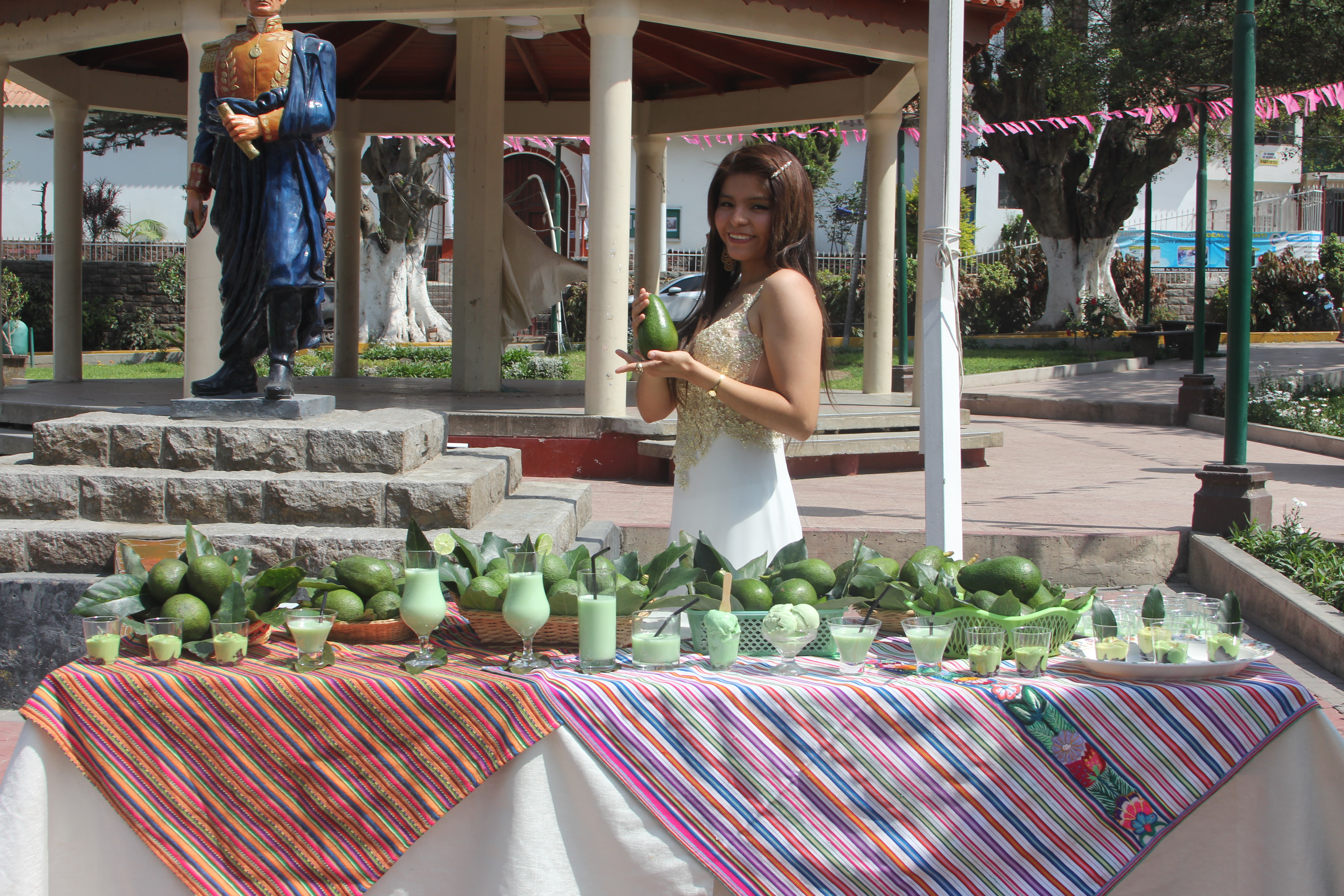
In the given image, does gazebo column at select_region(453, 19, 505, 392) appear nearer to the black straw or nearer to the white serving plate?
the black straw

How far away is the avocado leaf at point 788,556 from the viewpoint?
3064mm

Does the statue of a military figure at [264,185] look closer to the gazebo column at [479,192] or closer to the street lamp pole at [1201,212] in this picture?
the gazebo column at [479,192]

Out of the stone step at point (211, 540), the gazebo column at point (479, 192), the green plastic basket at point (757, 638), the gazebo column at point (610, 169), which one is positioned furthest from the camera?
the gazebo column at point (479, 192)

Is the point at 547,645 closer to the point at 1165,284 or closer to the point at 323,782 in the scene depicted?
the point at 323,782

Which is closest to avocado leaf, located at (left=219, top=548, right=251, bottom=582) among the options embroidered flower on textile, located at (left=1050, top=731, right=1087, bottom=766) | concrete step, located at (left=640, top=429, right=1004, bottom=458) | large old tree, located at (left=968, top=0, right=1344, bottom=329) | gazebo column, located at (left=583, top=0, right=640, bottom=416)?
embroidered flower on textile, located at (left=1050, top=731, right=1087, bottom=766)

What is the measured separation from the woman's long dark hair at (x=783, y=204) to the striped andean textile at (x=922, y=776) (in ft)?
4.45

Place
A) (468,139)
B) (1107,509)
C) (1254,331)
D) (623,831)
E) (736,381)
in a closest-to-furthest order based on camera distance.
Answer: (623,831) → (736,381) → (1107,509) → (468,139) → (1254,331)

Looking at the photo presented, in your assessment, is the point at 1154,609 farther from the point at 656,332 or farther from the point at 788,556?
the point at 656,332

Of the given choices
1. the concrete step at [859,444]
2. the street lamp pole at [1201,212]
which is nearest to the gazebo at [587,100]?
the concrete step at [859,444]

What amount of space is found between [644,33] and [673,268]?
2144 cm

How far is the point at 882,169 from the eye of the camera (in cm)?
1147

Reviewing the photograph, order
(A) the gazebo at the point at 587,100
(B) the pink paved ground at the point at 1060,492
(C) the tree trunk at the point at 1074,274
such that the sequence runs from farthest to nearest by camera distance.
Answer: (C) the tree trunk at the point at 1074,274 < (B) the pink paved ground at the point at 1060,492 < (A) the gazebo at the point at 587,100

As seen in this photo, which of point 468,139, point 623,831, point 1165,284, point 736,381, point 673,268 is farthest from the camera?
point 673,268

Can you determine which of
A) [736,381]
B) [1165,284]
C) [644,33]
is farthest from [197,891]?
[1165,284]
